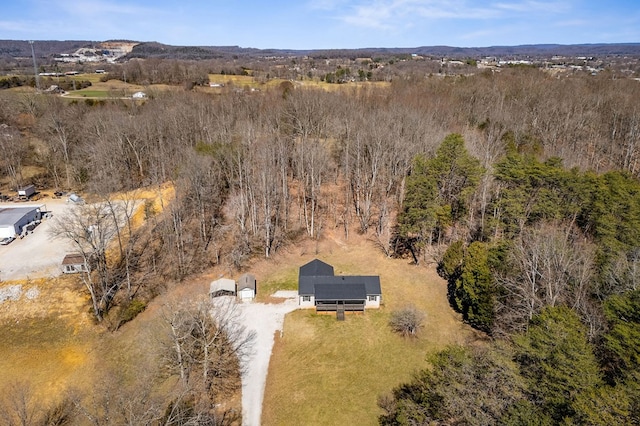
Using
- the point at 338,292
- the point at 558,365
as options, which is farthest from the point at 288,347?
the point at 558,365

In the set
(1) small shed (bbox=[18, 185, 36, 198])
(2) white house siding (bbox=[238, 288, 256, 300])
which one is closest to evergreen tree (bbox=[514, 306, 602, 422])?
(2) white house siding (bbox=[238, 288, 256, 300])

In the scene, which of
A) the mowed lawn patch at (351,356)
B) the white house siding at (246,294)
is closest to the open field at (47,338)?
the white house siding at (246,294)

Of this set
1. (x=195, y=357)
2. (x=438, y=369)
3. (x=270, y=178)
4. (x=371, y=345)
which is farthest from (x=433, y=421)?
(x=270, y=178)

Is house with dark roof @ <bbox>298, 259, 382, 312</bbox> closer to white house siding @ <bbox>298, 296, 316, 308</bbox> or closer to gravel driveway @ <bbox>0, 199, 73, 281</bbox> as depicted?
white house siding @ <bbox>298, 296, 316, 308</bbox>

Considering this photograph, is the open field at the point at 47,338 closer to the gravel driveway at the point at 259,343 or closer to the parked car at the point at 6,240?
the parked car at the point at 6,240

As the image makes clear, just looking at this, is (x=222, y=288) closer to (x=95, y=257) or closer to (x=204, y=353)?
(x=204, y=353)
